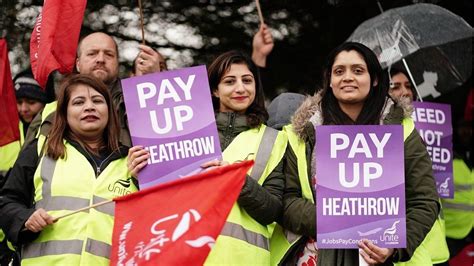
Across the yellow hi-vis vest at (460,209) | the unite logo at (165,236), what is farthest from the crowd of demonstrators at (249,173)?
the yellow hi-vis vest at (460,209)

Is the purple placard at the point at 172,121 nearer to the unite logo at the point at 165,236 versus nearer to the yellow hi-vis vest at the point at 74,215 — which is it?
the yellow hi-vis vest at the point at 74,215

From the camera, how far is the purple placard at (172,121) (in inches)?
226

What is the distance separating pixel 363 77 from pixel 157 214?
1.32 metres

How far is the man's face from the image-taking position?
6.77m

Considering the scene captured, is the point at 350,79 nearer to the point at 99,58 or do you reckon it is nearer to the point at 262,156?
the point at 262,156

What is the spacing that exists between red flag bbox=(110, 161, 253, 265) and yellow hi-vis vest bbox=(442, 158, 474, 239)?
10.9 feet

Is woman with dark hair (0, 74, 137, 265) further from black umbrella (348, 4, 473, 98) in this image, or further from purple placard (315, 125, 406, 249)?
black umbrella (348, 4, 473, 98)

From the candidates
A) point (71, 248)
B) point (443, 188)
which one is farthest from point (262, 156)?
point (443, 188)

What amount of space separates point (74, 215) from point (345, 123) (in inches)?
59.9

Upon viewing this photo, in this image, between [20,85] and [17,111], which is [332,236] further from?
[20,85]

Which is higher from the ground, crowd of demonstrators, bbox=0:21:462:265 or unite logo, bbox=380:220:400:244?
crowd of demonstrators, bbox=0:21:462:265

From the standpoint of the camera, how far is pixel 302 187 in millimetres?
5809

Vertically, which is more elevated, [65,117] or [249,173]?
[65,117]

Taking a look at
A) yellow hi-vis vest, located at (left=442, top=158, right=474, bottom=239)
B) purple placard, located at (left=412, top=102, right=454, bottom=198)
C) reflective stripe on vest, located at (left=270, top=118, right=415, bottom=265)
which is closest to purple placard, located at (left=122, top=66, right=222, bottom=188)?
reflective stripe on vest, located at (left=270, top=118, right=415, bottom=265)
